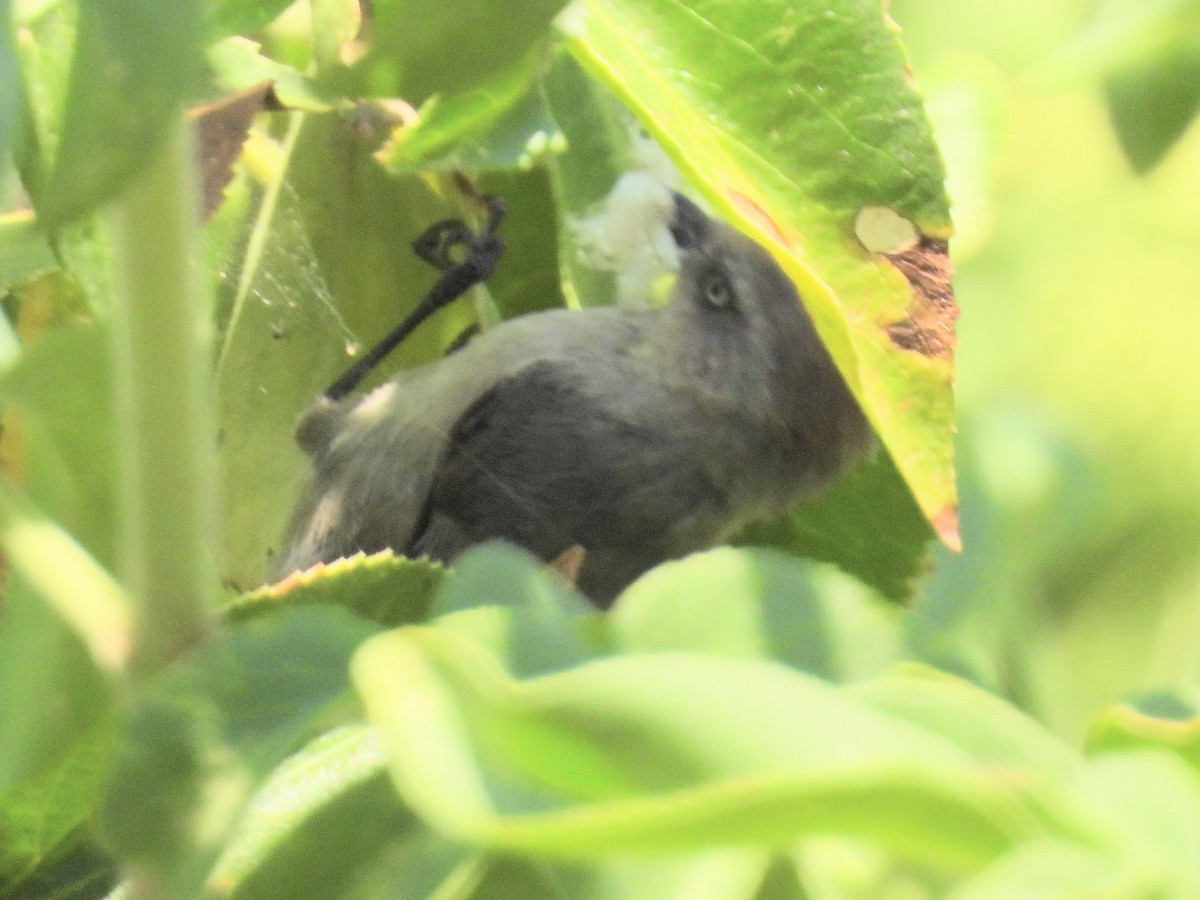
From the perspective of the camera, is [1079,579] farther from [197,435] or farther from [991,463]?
[197,435]

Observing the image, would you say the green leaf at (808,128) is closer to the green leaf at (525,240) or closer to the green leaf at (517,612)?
the green leaf at (517,612)

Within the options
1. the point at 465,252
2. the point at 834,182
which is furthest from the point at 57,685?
the point at 465,252

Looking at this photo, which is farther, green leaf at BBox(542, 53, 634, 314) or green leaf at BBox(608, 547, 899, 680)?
green leaf at BBox(542, 53, 634, 314)

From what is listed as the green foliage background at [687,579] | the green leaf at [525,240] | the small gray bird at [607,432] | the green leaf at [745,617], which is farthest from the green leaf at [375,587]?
the small gray bird at [607,432]

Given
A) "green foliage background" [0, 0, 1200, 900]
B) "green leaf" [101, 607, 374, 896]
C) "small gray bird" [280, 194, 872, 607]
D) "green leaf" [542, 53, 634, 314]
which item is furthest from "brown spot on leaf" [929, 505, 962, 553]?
"small gray bird" [280, 194, 872, 607]

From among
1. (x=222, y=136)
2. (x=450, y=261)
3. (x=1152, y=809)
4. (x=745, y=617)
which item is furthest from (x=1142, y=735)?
(x=450, y=261)

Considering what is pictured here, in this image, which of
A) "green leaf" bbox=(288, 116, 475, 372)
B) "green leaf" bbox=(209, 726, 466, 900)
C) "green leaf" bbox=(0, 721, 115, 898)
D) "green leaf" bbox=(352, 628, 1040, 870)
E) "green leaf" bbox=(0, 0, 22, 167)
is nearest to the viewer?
"green leaf" bbox=(352, 628, 1040, 870)

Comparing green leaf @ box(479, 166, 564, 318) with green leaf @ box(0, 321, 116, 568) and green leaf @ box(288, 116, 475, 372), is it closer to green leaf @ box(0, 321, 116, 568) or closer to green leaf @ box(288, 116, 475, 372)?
green leaf @ box(288, 116, 475, 372)
